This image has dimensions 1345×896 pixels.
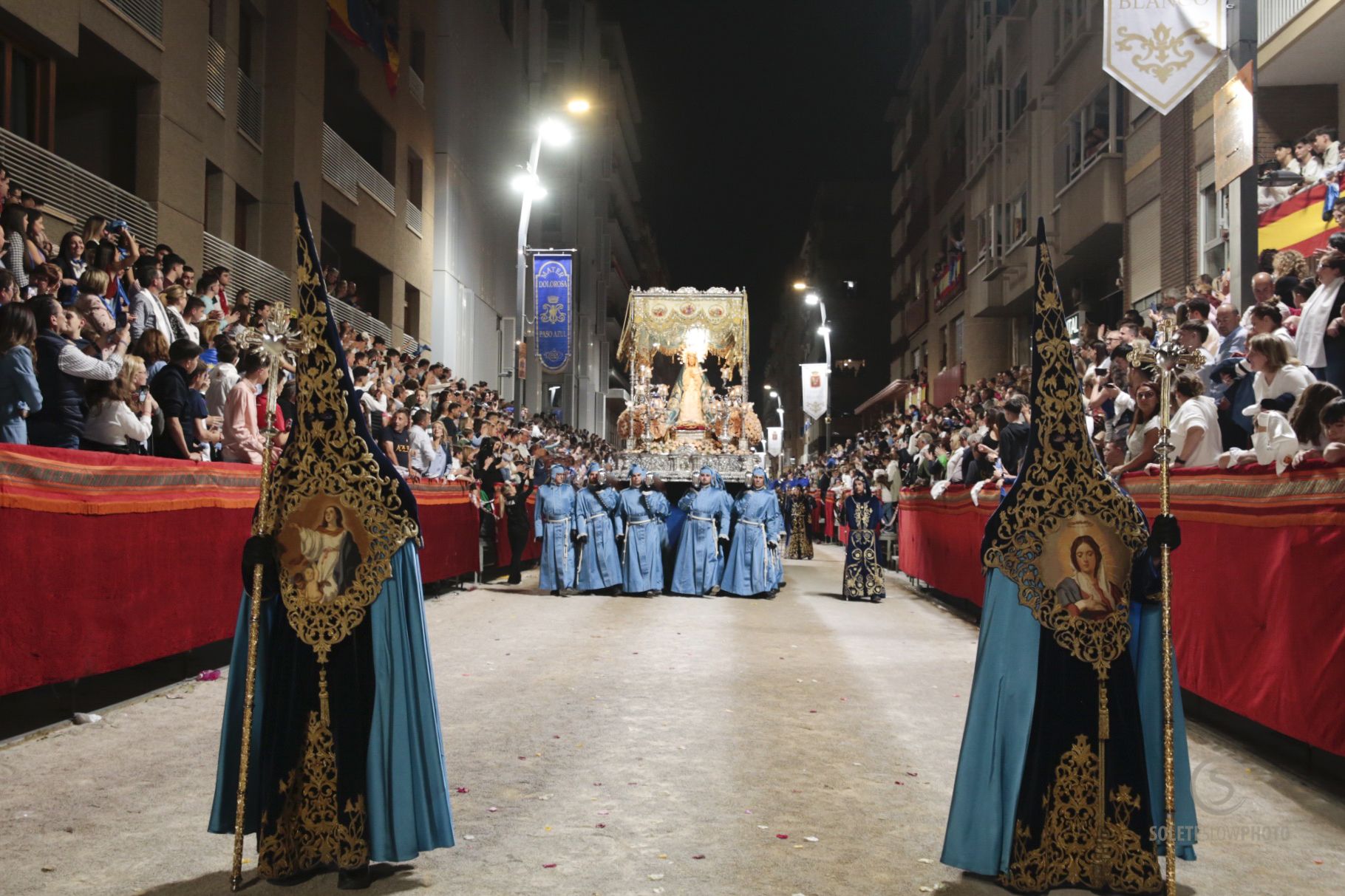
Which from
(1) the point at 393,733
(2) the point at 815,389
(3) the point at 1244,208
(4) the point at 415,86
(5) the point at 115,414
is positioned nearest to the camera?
(1) the point at 393,733

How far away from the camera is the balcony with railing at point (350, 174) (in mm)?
24531

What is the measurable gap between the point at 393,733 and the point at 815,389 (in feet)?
148

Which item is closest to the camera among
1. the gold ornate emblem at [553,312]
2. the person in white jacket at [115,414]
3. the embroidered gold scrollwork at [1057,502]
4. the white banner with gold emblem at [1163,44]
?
the embroidered gold scrollwork at [1057,502]

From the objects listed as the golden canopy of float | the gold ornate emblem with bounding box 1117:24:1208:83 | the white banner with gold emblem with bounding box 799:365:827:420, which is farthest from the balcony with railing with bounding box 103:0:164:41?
the white banner with gold emblem with bounding box 799:365:827:420

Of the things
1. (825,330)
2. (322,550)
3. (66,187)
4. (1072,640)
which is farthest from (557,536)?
(825,330)

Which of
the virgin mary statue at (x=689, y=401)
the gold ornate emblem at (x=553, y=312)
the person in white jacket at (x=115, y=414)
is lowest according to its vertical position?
the person in white jacket at (x=115, y=414)

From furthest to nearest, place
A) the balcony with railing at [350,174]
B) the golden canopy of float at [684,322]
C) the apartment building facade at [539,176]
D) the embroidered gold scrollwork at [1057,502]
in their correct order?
1. the apartment building facade at [539,176]
2. the golden canopy of float at [684,322]
3. the balcony with railing at [350,174]
4. the embroidered gold scrollwork at [1057,502]

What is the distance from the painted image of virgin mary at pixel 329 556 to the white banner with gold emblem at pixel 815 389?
4404cm

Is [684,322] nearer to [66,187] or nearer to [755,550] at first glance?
[755,550]

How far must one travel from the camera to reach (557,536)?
18.0 meters

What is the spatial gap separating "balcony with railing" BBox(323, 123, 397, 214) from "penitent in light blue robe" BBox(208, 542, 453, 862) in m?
21.0

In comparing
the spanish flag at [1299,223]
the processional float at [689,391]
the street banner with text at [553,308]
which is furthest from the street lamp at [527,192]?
the spanish flag at [1299,223]

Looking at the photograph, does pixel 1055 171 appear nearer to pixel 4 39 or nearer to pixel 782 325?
pixel 4 39

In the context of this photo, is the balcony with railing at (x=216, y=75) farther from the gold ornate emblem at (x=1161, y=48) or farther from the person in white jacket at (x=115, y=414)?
the gold ornate emblem at (x=1161, y=48)
